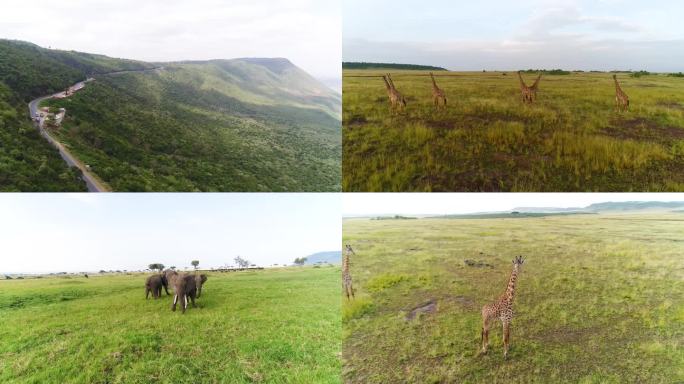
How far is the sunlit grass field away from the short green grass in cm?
286

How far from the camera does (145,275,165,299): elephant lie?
21.7 ft

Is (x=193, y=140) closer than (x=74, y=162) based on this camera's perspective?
No

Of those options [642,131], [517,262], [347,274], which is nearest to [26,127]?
[347,274]

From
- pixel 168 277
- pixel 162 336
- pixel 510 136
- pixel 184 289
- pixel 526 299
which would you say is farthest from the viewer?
pixel 168 277

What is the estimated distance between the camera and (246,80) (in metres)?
11.9

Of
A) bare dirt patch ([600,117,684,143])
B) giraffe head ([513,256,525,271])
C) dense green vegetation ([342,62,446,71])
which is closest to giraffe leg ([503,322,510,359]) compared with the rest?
giraffe head ([513,256,525,271])

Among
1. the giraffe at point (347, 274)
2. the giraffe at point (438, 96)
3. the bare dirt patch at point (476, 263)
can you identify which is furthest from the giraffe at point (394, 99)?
the bare dirt patch at point (476, 263)

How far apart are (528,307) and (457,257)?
1.33 metres

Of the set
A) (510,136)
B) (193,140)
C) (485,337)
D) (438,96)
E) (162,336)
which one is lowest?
(162,336)

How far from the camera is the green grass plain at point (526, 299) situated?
204 inches

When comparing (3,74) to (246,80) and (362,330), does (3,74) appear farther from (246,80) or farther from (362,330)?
(362,330)

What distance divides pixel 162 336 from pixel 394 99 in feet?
18.1

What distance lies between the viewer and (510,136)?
5047 millimetres

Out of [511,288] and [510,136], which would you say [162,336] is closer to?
[511,288]
